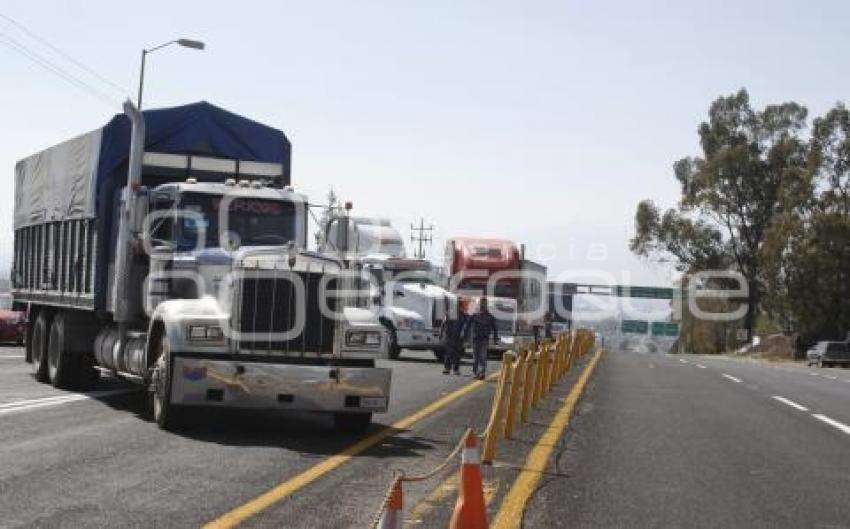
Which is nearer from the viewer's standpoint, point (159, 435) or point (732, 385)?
point (159, 435)

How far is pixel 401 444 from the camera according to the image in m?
11.2

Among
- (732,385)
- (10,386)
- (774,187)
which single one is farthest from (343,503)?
(774,187)

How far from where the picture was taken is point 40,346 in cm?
1744

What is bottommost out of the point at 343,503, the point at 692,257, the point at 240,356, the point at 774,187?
the point at 343,503

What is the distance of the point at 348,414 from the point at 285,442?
1123 mm

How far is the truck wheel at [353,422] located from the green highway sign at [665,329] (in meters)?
97.3

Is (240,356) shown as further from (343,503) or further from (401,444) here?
(343,503)

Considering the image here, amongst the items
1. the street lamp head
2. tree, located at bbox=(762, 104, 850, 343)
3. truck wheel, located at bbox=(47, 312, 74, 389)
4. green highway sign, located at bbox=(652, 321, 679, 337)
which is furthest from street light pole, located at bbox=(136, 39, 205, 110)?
green highway sign, located at bbox=(652, 321, 679, 337)

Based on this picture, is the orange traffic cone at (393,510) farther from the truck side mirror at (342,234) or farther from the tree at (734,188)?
the tree at (734,188)

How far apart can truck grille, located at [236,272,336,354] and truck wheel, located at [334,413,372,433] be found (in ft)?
2.74

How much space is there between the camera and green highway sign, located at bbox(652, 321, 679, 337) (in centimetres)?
10731

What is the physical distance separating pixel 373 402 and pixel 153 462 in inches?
112

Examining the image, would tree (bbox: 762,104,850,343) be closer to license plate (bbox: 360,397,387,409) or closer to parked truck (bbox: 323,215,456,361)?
parked truck (bbox: 323,215,456,361)

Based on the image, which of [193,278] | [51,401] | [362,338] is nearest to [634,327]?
[51,401]
